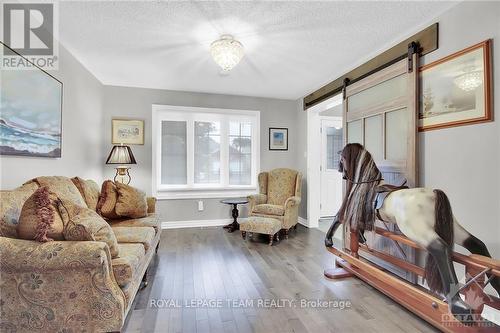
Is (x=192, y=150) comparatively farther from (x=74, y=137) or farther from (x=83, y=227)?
(x=83, y=227)

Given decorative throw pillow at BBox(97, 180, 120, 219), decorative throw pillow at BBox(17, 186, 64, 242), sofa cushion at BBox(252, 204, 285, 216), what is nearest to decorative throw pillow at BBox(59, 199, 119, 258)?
decorative throw pillow at BBox(17, 186, 64, 242)

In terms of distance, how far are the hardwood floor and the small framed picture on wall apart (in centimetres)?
214

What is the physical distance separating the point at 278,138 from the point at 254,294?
326cm

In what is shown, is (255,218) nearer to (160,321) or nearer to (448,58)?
(160,321)

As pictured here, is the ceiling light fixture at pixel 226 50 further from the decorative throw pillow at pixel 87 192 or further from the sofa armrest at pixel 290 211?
the sofa armrest at pixel 290 211

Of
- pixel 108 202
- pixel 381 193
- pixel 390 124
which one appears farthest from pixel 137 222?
pixel 390 124

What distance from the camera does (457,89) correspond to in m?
1.93

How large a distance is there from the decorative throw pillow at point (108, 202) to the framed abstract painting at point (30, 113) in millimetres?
589

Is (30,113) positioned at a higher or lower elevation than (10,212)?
higher

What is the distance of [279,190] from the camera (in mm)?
4289

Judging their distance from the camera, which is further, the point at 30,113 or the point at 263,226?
the point at 263,226

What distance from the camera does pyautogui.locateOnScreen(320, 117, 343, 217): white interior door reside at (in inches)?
200

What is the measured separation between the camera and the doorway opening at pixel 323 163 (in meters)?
4.47

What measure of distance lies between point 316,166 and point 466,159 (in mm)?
2679
